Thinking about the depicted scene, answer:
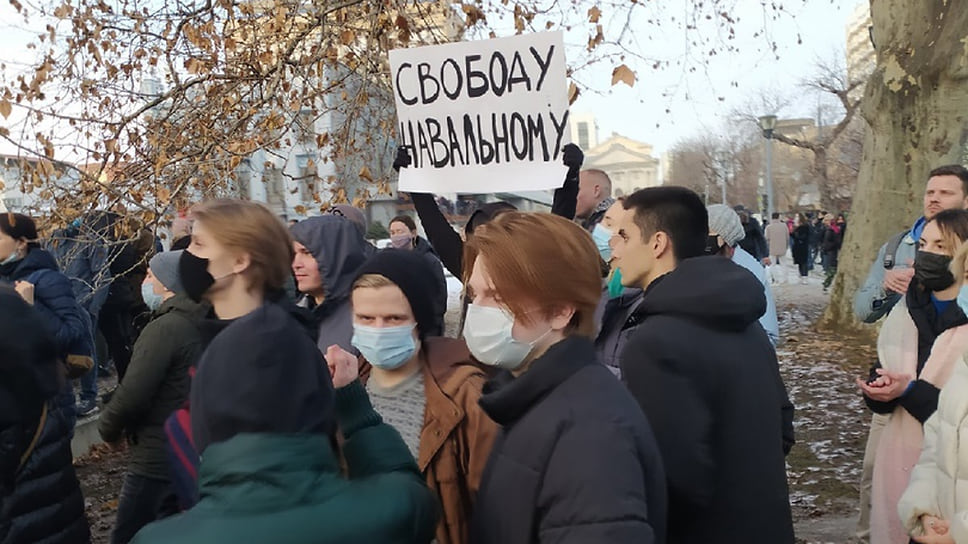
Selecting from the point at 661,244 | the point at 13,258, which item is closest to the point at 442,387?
the point at 661,244

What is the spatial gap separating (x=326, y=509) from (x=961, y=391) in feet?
6.66

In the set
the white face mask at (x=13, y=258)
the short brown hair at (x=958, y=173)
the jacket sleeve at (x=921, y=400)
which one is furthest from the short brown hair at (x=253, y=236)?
the short brown hair at (x=958, y=173)

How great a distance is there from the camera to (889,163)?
418 inches

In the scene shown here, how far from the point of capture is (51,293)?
4.99 metres

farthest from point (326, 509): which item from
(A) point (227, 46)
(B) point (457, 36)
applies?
(B) point (457, 36)

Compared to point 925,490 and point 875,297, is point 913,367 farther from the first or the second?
point 875,297

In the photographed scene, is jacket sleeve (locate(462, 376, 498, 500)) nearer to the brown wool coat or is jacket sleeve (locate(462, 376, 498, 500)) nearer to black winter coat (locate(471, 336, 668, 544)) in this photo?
the brown wool coat

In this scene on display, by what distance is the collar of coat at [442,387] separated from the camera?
2.40 metres

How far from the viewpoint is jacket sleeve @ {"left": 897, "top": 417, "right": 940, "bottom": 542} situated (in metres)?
2.69

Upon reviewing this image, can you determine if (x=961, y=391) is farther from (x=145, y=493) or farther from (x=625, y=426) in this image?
(x=145, y=493)

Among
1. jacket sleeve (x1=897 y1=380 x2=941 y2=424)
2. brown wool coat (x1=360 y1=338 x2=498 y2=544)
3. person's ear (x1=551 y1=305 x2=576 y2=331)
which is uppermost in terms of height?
person's ear (x1=551 y1=305 x2=576 y2=331)

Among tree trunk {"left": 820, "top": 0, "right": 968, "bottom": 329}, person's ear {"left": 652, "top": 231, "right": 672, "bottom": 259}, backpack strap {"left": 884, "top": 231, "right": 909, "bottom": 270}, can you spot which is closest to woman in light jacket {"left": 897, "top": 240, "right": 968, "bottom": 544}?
person's ear {"left": 652, "top": 231, "right": 672, "bottom": 259}

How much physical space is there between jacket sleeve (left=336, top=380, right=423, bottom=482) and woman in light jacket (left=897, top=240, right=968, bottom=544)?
165 centimetres

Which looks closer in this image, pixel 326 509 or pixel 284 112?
pixel 326 509
